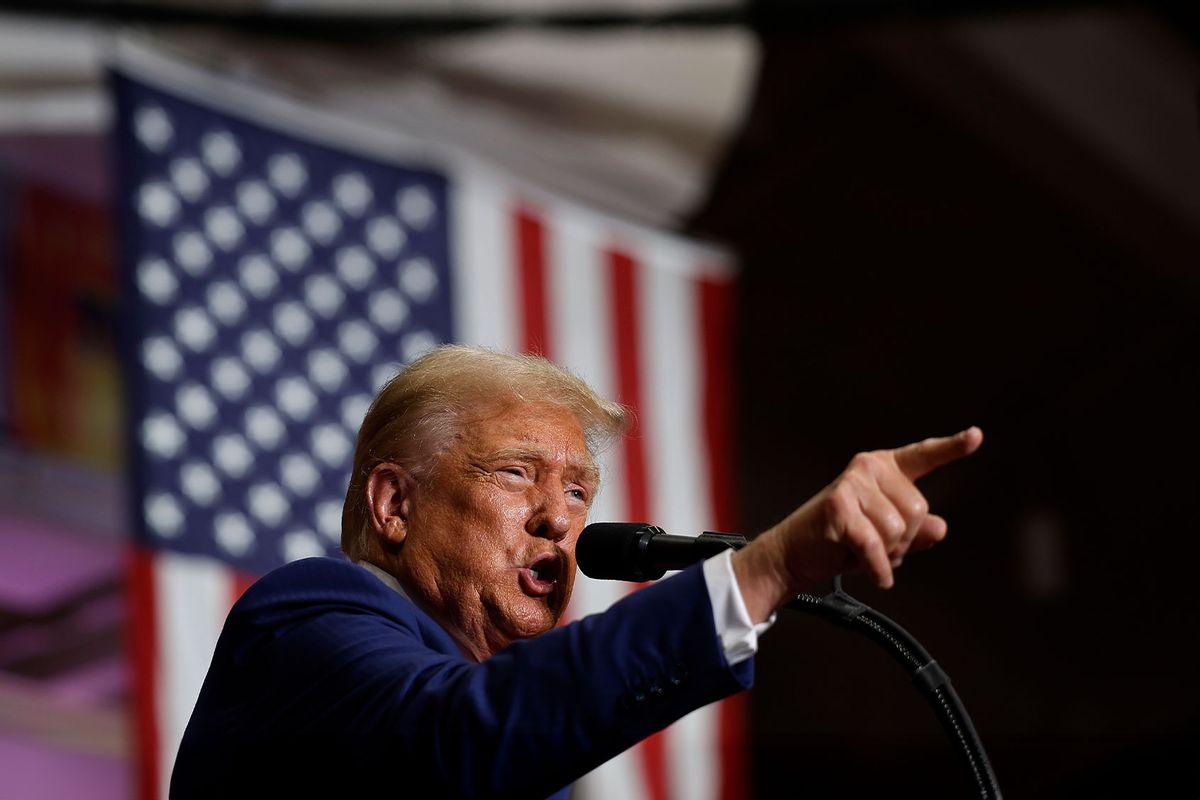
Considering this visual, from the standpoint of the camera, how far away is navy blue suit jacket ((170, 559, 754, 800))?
110cm

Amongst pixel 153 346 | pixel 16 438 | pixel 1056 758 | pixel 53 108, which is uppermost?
pixel 53 108

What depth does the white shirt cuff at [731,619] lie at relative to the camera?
110 centimetres

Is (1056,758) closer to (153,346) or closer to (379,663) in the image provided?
(153,346)

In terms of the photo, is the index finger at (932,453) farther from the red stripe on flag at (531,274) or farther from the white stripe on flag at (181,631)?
the red stripe on flag at (531,274)

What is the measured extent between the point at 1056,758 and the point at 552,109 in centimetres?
335

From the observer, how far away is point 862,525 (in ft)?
3.33

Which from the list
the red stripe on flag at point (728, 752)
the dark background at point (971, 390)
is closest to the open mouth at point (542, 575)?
the red stripe on flag at point (728, 752)

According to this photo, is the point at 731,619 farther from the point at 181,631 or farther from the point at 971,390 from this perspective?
the point at 971,390

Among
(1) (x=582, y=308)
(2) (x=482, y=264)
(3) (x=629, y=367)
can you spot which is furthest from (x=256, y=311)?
(3) (x=629, y=367)

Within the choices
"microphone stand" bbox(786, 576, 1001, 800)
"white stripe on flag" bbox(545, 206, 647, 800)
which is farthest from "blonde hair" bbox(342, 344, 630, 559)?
"white stripe on flag" bbox(545, 206, 647, 800)

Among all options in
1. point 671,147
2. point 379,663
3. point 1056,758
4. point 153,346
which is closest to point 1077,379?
point 1056,758

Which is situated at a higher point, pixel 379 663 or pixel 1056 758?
pixel 379 663

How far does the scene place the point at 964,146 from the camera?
6488mm

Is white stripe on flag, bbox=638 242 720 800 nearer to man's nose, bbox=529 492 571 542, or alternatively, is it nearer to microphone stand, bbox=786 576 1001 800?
man's nose, bbox=529 492 571 542
